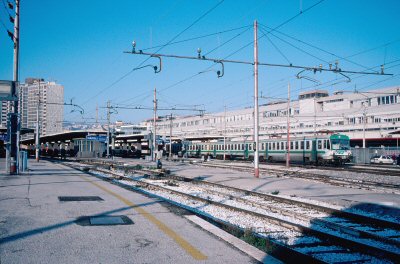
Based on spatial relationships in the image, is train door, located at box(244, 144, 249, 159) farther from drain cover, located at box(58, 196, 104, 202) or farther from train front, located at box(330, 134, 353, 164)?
drain cover, located at box(58, 196, 104, 202)

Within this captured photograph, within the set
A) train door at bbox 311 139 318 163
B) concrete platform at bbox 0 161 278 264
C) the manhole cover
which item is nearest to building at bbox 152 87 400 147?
train door at bbox 311 139 318 163

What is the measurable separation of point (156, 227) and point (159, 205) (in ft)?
9.52

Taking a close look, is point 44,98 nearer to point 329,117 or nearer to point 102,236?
point 329,117

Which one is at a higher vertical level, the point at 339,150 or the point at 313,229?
the point at 339,150

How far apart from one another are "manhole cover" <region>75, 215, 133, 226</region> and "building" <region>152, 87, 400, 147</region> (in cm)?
4148

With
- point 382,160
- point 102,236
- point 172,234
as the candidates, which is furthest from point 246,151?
point 102,236

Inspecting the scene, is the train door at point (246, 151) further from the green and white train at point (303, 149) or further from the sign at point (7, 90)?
the sign at point (7, 90)

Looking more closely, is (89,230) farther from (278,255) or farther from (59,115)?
(59,115)

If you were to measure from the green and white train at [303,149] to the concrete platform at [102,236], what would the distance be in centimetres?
2652

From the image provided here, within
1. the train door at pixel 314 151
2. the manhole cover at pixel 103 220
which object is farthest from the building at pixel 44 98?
the manhole cover at pixel 103 220

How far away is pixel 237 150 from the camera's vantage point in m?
48.7

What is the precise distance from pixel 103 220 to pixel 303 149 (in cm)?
3085

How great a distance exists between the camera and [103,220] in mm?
7949

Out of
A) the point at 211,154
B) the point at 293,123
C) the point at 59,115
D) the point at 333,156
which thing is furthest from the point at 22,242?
the point at 59,115
